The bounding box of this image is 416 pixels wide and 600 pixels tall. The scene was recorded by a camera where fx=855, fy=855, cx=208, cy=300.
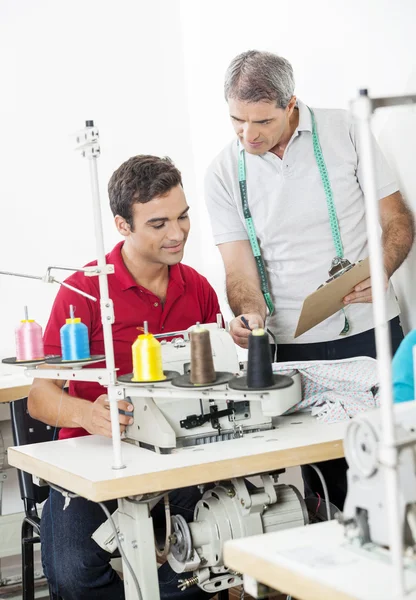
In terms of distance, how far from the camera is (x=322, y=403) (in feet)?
8.73

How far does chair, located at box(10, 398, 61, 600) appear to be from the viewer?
3.14 metres

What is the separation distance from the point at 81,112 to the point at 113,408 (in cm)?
302

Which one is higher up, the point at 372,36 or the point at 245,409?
the point at 372,36

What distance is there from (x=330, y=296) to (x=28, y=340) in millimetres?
925

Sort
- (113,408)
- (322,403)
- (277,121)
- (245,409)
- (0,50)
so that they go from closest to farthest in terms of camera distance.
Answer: (113,408) → (245,409) → (322,403) → (277,121) → (0,50)

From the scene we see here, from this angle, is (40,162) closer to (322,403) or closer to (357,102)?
(322,403)

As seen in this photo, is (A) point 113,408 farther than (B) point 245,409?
No

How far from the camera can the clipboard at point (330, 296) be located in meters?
2.53

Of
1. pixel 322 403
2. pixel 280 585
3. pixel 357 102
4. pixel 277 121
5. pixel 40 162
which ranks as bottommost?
pixel 280 585

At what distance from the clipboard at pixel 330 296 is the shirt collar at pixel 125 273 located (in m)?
0.52

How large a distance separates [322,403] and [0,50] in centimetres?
309

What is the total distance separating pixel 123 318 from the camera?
2895 millimetres

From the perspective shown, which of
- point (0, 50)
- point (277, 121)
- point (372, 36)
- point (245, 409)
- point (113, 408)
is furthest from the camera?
point (0, 50)

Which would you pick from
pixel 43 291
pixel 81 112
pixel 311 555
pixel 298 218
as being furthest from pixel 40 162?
pixel 311 555
